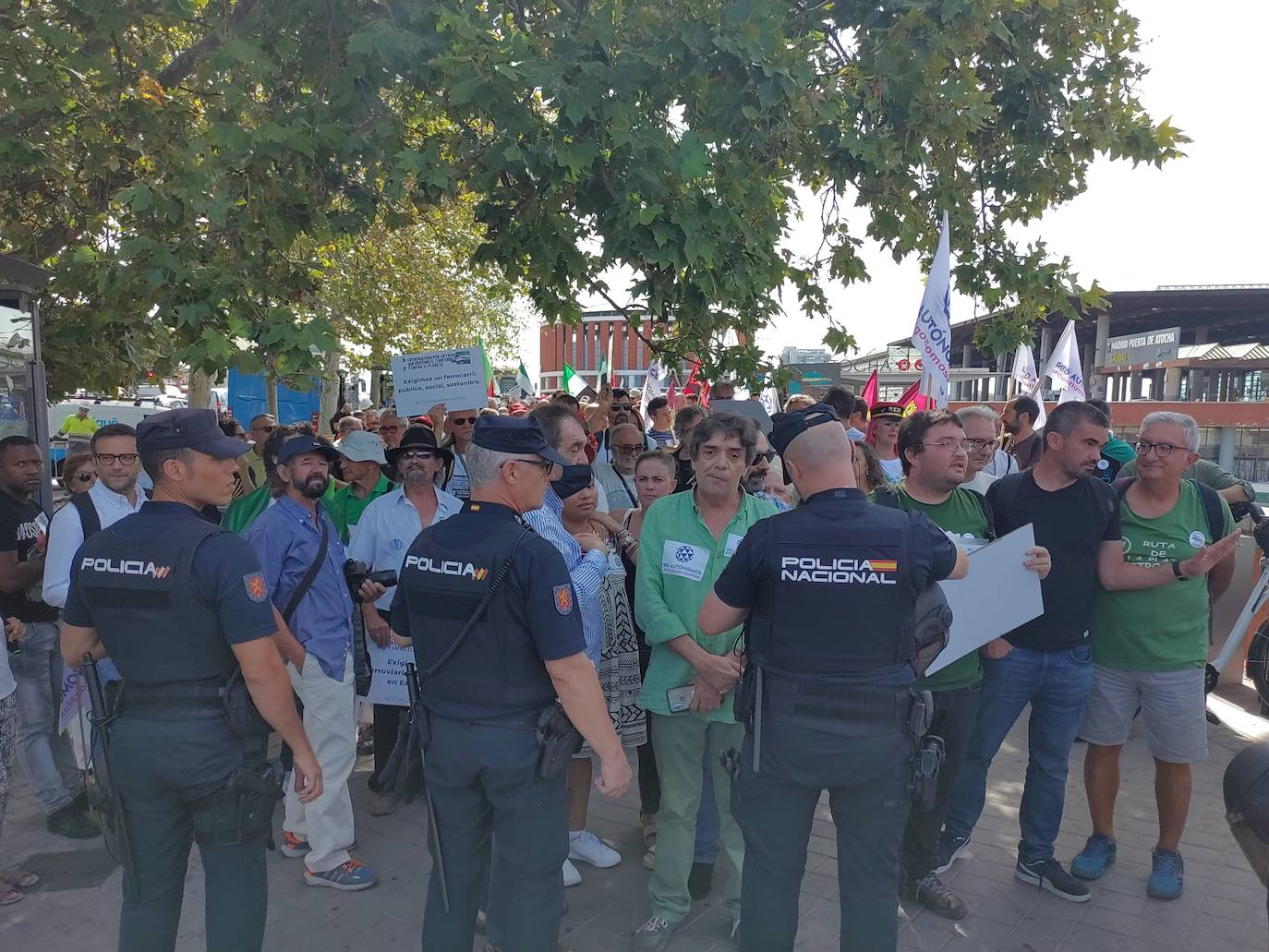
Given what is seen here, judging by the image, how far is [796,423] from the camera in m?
3.10

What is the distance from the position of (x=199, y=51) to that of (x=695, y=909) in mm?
6790

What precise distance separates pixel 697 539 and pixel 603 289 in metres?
3.89

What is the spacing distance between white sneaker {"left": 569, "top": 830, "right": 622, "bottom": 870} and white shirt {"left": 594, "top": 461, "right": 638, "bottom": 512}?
1.88m

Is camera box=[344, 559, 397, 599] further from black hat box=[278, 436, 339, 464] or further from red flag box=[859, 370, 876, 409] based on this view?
red flag box=[859, 370, 876, 409]

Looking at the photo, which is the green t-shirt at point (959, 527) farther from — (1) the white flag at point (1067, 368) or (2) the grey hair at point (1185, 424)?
(1) the white flag at point (1067, 368)

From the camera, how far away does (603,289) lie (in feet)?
23.6

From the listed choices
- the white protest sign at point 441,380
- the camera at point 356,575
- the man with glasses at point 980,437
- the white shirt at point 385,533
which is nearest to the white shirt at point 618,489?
the white shirt at point 385,533

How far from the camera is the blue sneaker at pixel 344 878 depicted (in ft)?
13.4

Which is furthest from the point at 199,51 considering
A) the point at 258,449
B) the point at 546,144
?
the point at 546,144

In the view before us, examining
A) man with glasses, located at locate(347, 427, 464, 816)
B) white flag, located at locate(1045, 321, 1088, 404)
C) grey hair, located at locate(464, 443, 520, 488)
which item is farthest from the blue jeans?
white flag, located at locate(1045, 321, 1088, 404)

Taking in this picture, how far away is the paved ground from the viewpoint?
3713mm

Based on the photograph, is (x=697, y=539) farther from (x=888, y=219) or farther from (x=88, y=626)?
(x=888, y=219)

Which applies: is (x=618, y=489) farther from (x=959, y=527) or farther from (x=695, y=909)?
(x=695, y=909)

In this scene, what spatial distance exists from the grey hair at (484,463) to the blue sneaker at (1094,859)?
10.7 feet
